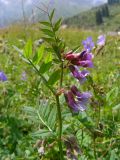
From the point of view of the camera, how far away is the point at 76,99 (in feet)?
4.06

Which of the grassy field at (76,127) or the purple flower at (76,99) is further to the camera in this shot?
the grassy field at (76,127)

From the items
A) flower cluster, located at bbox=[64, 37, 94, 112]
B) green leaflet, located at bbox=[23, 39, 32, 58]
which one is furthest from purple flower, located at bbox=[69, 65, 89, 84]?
green leaflet, located at bbox=[23, 39, 32, 58]

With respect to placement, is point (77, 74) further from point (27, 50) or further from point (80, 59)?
point (27, 50)

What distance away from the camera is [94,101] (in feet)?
6.23

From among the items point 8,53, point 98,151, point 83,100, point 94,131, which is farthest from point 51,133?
point 8,53

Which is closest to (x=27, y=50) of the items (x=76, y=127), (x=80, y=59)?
(x=80, y=59)

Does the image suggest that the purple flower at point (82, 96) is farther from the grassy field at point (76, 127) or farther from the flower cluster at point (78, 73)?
the grassy field at point (76, 127)

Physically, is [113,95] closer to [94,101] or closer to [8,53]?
[94,101]

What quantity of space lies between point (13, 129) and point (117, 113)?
536 millimetres

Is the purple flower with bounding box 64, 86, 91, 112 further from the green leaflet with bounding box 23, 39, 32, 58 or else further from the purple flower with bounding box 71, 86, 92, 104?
the green leaflet with bounding box 23, 39, 32, 58

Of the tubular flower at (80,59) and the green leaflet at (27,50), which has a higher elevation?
the green leaflet at (27,50)

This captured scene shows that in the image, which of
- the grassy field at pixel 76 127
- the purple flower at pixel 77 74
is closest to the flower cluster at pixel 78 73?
the purple flower at pixel 77 74

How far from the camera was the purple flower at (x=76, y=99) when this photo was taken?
1.22 m

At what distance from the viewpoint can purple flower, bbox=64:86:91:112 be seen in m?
1.22
